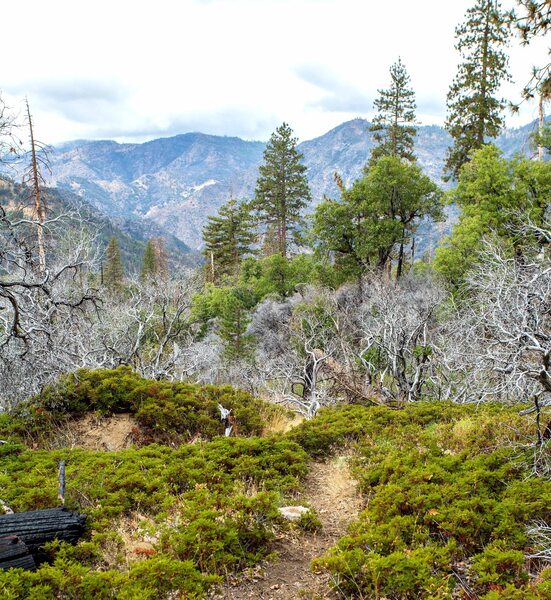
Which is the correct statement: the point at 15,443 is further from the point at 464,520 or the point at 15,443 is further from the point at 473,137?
the point at 473,137

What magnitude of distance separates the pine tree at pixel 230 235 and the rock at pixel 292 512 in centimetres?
3571

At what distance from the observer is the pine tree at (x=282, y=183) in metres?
38.2

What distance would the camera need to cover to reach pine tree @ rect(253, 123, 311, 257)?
38.2 meters

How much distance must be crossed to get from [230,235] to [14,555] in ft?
129

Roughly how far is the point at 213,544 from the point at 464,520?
2601 millimetres

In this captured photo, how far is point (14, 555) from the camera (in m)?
4.15

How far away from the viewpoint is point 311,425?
347 inches

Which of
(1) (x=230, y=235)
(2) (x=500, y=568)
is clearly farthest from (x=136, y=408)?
(1) (x=230, y=235)

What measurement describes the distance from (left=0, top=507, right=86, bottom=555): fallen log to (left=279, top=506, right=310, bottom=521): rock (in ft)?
7.63

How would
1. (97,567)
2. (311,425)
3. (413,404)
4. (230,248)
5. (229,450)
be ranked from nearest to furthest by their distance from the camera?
(97,567) < (229,450) < (311,425) < (413,404) < (230,248)

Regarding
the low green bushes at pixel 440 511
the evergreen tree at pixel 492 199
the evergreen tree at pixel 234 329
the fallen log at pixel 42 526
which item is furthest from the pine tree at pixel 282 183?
the fallen log at pixel 42 526

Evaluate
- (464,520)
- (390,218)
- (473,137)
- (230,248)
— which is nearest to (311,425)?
(464,520)

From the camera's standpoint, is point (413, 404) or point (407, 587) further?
point (413, 404)

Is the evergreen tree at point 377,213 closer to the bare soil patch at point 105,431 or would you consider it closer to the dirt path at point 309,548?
the bare soil patch at point 105,431
